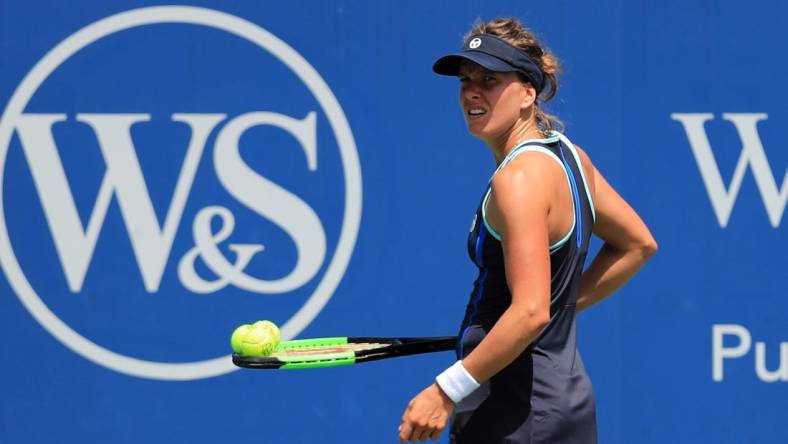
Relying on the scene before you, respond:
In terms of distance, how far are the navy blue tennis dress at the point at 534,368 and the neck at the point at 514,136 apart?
0.06 metres

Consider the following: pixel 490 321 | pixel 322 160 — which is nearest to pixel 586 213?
pixel 490 321

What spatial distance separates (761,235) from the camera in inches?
139

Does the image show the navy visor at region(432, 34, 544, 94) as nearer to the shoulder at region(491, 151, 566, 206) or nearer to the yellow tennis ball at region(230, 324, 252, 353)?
the shoulder at region(491, 151, 566, 206)

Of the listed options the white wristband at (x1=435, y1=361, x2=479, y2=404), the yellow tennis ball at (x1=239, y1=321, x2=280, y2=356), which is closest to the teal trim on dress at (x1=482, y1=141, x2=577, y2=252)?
the white wristband at (x1=435, y1=361, x2=479, y2=404)

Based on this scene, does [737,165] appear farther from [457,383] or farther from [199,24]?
[457,383]

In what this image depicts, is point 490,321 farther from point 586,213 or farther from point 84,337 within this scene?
point 84,337

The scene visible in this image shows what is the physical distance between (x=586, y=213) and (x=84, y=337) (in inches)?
73.3

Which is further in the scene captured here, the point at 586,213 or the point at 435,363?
the point at 435,363

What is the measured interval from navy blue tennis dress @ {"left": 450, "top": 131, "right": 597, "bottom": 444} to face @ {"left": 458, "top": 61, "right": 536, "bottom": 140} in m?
0.09

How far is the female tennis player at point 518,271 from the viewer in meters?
1.99

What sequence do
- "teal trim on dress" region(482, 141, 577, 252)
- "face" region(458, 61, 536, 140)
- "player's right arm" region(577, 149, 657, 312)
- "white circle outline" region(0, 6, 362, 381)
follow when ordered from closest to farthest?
"teal trim on dress" region(482, 141, 577, 252) < "face" region(458, 61, 536, 140) < "player's right arm" region(577, 149, 657, 312) < "white circle outline" region(0, 6, 362, 381)

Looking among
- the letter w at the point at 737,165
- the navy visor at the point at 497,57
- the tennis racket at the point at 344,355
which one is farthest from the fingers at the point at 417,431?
the letter w at the point at 737,165

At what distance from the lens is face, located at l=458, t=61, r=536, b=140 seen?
7.22 ft

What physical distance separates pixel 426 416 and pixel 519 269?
11.8 inches
